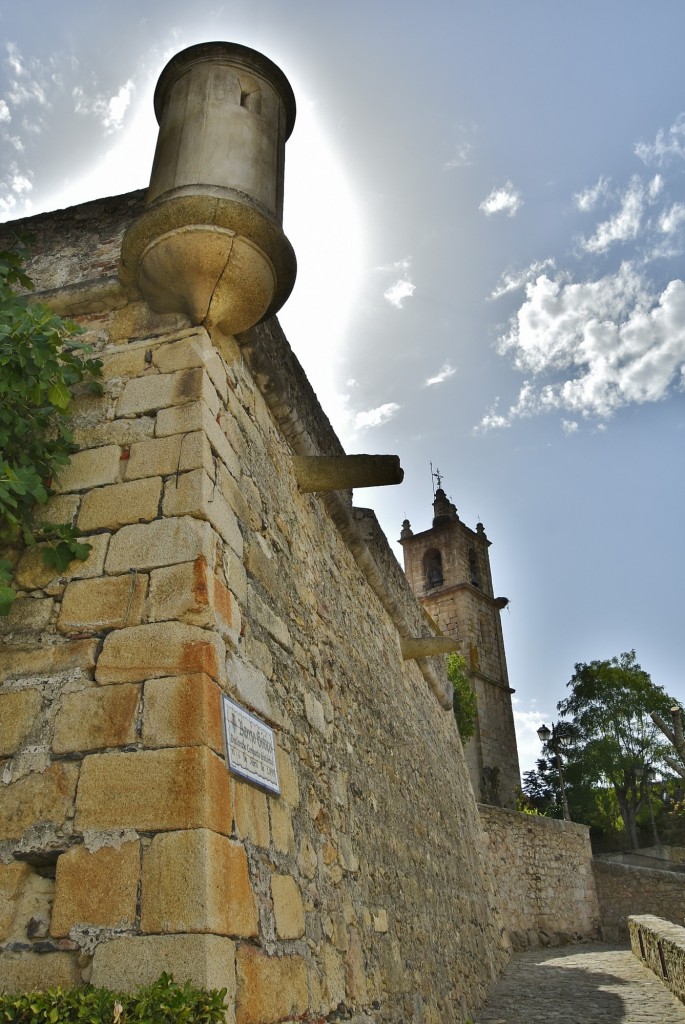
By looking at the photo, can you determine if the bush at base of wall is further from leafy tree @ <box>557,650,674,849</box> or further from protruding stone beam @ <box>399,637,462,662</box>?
leafy tree @ <box>557,650,674,849</box>

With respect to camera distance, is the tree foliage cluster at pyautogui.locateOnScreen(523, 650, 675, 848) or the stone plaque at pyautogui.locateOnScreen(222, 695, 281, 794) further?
the tree foliage cluster at pyautogui.locateOnScreen(523, 650, 675, 848)

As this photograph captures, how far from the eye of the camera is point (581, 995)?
7137 mm

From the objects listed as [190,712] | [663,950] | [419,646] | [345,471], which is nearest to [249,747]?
[190,712]

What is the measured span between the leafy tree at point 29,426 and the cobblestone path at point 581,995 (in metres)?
5.25

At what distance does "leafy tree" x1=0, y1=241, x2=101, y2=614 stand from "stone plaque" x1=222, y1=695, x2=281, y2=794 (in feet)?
3.07

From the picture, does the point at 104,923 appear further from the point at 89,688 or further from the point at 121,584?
the point at 121,584

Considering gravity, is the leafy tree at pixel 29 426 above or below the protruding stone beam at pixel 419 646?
below

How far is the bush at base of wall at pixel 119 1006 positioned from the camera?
1899 mm

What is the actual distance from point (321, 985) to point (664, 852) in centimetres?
2865

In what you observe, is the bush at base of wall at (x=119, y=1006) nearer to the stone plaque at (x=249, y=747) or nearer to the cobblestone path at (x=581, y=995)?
the stone plaque at (x=249, y=747)

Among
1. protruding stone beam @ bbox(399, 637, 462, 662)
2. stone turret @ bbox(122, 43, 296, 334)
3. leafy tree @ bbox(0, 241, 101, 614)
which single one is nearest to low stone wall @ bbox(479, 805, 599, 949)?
protruding stone beam @ bbox(399, 637, 462, 662)

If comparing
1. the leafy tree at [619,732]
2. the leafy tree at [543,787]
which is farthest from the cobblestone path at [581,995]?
the leafy tree at [543,787]

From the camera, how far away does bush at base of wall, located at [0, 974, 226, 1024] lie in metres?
1.90

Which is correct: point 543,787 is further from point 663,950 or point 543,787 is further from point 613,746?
point 663,950
